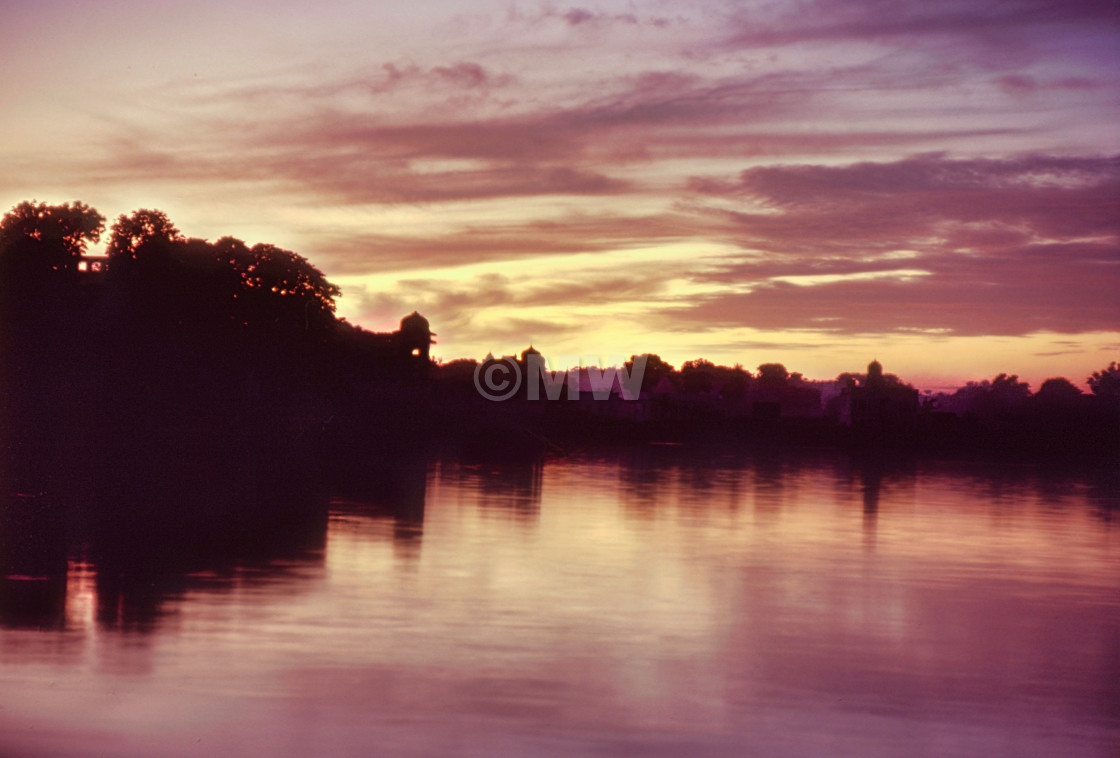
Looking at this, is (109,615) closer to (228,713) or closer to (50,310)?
A: (228,713)

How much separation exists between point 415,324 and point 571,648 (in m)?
104

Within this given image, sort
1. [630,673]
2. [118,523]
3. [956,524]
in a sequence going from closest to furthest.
Answer: 1. [630,673]
2. [118,523]
3. [956,524]

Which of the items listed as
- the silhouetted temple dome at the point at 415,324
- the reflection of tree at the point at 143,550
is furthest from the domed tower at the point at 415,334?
the reflection of tree at the point at 143,550

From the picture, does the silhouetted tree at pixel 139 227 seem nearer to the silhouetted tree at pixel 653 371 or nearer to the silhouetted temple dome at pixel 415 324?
the silhouetted temple dome at pixel 415 324

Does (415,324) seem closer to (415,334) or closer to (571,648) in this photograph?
(415,334)

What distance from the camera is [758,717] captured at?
11508mm

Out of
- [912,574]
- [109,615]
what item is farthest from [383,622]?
[912,574]

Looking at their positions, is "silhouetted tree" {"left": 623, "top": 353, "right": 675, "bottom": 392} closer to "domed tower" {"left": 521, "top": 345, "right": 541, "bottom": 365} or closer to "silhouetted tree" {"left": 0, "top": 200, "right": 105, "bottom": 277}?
"domed tower" {"left": 521, "top": 345, "right": 541, "bottom": 365}

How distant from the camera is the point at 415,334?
4614 inches

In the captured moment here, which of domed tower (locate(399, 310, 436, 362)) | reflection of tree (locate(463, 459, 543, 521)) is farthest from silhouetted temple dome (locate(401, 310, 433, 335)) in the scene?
reflection of tree (locate(463, 459, 543, 521))

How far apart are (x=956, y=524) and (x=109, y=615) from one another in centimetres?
2622

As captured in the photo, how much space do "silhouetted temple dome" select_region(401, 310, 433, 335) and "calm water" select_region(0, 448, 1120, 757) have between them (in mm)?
88505

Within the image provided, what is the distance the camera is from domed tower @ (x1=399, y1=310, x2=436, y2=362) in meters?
117

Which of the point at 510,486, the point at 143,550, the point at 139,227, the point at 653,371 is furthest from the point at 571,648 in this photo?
the point at 653,371
